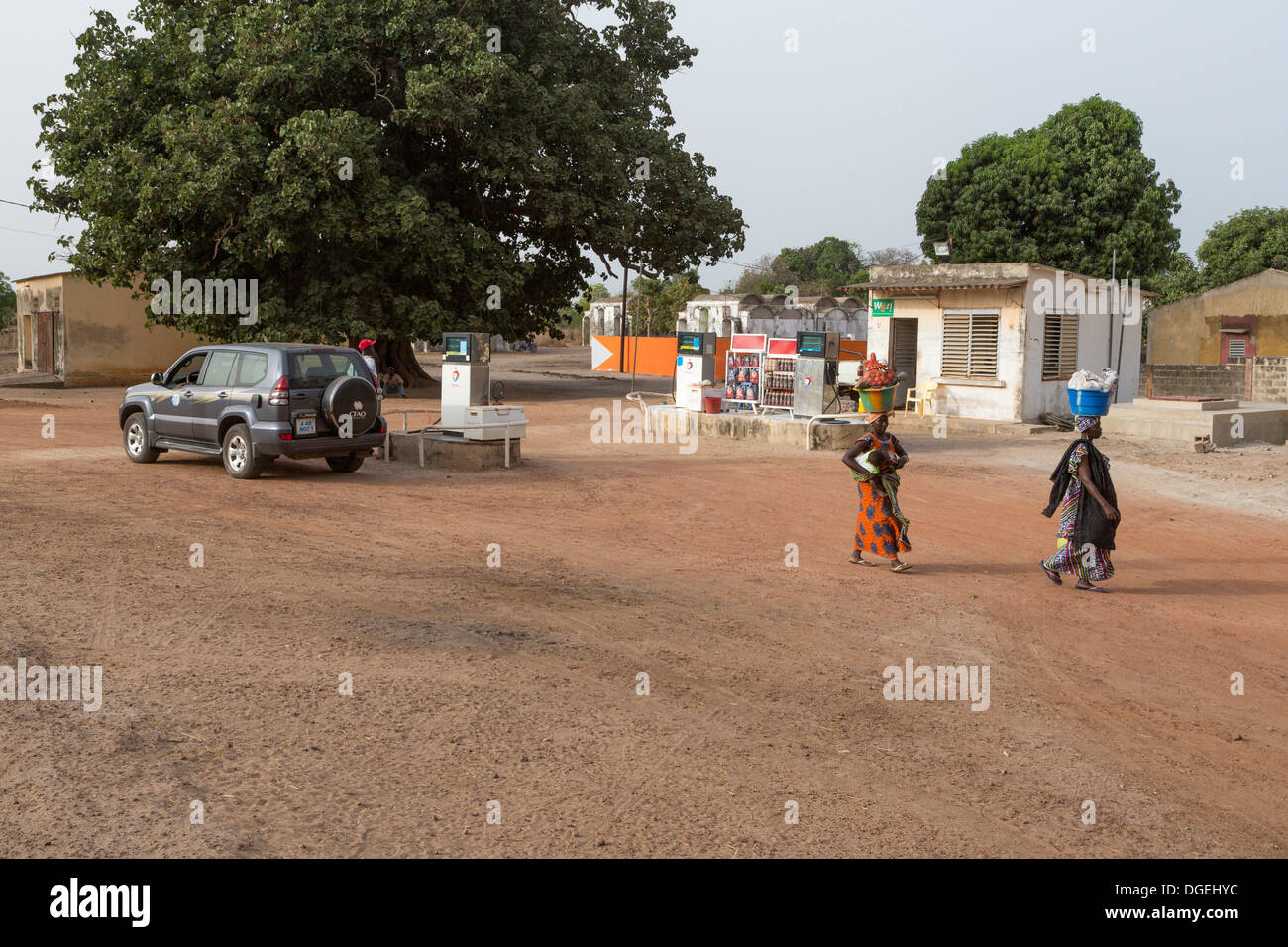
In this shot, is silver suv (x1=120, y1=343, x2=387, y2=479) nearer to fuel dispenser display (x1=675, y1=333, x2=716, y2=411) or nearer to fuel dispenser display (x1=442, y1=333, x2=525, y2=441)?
fuel dispenser display (x1=442, y1=333, x2=525, y2=441)

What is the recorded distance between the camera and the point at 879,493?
10.1 metres

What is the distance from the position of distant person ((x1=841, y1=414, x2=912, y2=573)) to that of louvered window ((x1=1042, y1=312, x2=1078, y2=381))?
55.7ft

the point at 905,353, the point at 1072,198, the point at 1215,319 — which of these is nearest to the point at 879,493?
the point at 905,353

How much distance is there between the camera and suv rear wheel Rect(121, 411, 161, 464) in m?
15.8

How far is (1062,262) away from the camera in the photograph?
151ft

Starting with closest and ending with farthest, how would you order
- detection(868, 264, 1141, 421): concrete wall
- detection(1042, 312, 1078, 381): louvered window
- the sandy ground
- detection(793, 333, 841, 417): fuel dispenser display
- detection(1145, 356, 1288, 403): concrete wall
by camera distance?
the sandy ground, detection(793, 333, 841, 417): fuel dispenser display, detection(868, 264, 1141, 421): concrete wall, detection(1042, 312, 1078, 381): louvered window, detection(1145, 356, 1288, 403): concrete wall

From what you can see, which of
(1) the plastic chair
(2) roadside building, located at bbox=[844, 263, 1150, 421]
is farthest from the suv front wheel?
(1) the plastic chair

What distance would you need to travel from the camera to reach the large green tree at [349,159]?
26766 mm

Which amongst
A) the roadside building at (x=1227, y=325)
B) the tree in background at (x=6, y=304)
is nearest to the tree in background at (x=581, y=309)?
the roadside building at (x=1227, y=325)

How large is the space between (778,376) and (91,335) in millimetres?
23102

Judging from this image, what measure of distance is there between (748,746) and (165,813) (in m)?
2.69

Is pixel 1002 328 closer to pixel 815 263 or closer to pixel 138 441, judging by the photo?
pixel 138 441

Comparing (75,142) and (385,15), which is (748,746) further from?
(75,142)
